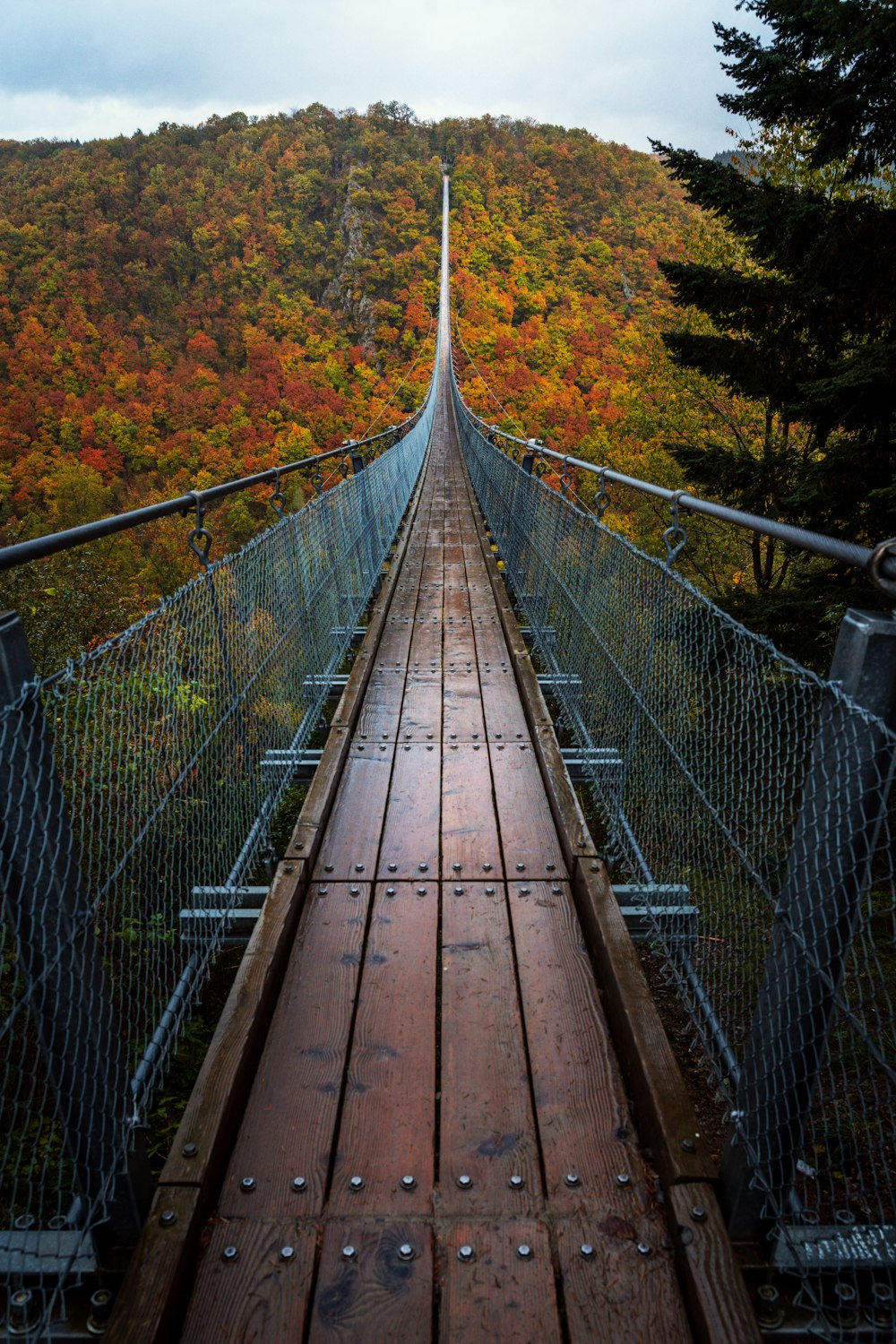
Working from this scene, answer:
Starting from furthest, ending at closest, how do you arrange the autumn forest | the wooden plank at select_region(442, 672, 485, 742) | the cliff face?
the cliff face → the autumn forest → the wooden plank at select_region(442, 672, 485, 742)

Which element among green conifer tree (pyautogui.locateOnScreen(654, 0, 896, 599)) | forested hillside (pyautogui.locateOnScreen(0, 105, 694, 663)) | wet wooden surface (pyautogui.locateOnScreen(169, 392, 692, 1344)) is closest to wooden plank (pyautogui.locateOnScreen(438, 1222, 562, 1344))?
wet wooden surface (pyautogui.locateOnScreen(169, 392, 692, 1344))

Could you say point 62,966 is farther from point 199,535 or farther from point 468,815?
point 468,815

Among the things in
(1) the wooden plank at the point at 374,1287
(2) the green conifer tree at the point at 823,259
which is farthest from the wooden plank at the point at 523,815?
(2) the green conifer tree at the point at 823,259

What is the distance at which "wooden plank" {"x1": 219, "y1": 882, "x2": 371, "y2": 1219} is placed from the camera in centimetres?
143

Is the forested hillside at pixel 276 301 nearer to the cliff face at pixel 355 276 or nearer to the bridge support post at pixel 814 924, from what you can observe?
the cliff face at pixel 355 276

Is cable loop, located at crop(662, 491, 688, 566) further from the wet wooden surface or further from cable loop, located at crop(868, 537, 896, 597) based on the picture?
the wet wooden surface

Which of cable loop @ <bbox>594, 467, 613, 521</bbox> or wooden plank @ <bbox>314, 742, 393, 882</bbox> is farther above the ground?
cable loop @ <bbox>594, 467, 613, 521</bbox>

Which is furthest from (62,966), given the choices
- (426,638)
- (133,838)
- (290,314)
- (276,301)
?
(276,301)

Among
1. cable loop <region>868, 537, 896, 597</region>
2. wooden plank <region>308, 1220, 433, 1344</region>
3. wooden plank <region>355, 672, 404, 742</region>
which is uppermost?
cable loop <region>868, 537, 896, 597</region>

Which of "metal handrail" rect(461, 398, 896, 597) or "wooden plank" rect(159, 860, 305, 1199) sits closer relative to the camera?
"metal handrail" rect(461, 398, 896, 597)

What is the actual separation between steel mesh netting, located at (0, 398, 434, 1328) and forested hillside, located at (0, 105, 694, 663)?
1042 cm

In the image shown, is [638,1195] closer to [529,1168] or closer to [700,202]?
[529,1168]

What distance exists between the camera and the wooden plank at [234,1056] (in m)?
1.41

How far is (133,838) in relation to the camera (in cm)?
164
